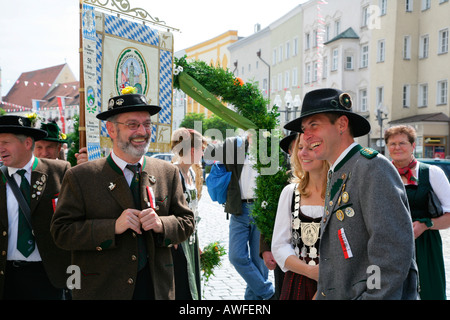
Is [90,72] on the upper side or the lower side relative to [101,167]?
upper

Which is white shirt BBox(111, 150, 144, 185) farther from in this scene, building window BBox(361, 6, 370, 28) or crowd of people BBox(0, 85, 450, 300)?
building window BBox(361, 6, 370, 28)

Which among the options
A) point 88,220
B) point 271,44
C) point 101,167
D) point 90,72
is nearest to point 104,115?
point 101,167

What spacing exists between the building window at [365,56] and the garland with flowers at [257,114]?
33009 mm

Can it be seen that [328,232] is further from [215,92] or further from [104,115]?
[215,92]

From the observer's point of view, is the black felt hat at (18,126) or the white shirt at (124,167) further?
the black felt hat at (18,126)

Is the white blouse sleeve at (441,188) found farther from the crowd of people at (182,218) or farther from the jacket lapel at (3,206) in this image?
the jacket lapel at (3,206)

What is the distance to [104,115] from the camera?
10.4 feet

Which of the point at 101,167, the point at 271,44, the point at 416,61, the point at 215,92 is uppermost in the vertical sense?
the point at 271,44

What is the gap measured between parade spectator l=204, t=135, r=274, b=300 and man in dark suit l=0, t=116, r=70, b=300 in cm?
249

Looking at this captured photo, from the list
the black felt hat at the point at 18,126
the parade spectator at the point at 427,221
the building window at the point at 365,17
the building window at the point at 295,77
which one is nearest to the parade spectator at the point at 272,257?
the parade spectator at the point at 427,221

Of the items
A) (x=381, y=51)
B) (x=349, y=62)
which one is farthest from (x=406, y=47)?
(x=349, y=62)

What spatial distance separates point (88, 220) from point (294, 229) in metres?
1.44

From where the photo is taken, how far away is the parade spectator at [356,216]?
2.13 meters

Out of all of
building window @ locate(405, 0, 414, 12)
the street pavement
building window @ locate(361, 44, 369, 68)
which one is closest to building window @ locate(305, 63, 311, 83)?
building window @ locate(361, 44, 369, 68)
